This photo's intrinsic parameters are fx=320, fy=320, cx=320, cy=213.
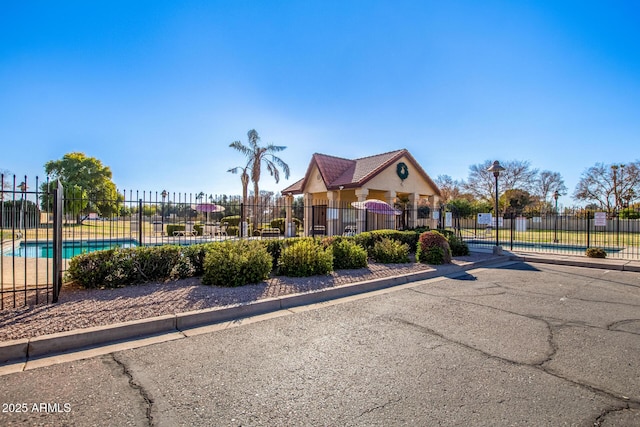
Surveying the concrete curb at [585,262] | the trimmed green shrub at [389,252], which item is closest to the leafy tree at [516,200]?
the concrete curb at [585,262]

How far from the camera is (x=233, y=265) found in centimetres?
698

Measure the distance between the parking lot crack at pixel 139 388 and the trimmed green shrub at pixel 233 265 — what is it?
3.06m

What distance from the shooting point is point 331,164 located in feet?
79.8

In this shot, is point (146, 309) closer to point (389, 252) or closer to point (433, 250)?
point (389, 252)

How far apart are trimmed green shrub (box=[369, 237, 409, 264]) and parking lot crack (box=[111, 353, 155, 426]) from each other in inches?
321

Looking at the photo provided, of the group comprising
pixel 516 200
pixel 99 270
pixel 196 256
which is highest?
pixel 516 200

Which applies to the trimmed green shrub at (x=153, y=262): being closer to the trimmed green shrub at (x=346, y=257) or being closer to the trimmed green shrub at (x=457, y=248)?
the trimmed green shrub at (x=346, y=257)

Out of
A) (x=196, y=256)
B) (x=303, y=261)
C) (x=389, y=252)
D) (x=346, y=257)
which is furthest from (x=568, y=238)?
(x=196, y=256)

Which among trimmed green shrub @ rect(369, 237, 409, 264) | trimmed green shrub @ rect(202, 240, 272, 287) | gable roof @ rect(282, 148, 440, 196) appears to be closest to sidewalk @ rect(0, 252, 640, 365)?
trimmed green shrub @ rect(202, 240, 272, 287)

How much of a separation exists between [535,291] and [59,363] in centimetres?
899

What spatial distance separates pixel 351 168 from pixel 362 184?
4429 millimetres

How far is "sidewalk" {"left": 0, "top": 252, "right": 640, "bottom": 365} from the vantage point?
13.6 feet

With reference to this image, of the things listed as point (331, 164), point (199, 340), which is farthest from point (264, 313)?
point (331, 164)

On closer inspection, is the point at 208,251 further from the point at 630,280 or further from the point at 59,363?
the point at 630,280
